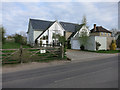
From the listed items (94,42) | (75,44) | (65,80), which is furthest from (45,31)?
(65,80)

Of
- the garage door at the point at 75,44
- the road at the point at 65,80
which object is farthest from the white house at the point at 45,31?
the road at the point at 65,80

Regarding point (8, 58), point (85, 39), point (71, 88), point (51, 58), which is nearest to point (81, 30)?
point (85, 39)

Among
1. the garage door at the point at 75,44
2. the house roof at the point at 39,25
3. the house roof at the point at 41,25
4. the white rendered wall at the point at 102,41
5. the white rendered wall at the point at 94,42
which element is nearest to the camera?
the white rendered wall at the point at 94,42

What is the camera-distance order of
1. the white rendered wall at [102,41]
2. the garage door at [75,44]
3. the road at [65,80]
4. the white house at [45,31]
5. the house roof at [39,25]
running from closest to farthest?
the road at [65,80], the white rendered wall at [102,41], the garage door at [75,44], the white house at [45,31], the house roof at [39,25]

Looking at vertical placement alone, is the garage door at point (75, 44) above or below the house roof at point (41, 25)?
below

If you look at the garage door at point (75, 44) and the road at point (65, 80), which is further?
the garage door at point (75, 44)

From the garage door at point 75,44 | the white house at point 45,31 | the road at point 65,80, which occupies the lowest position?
the road at point 65,80

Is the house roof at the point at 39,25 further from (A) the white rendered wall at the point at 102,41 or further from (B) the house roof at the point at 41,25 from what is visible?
(A) the white rendered wall at the point at 102,41

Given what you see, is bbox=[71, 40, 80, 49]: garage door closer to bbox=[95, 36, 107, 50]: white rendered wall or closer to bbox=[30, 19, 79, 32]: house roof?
bbox=[95, 36, 107, 50]: white rendered wall

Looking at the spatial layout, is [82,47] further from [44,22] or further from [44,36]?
[44,22]

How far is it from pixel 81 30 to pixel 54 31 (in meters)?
8.50

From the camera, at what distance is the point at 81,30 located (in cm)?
2184

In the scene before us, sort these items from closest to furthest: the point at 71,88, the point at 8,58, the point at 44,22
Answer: the point at 71,88
the point at 8,58
the point at 44,22

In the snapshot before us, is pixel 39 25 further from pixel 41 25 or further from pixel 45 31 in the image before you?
pixel 45 31
